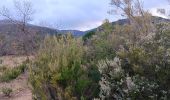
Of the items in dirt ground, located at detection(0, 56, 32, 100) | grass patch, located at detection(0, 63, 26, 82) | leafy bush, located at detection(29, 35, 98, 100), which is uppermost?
leafy bush, located at detection(29, 35, 98, 100)

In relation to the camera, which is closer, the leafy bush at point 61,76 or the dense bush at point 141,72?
the dense bush at point 141,72

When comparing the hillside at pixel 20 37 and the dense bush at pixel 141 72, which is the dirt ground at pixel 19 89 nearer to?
the hillside at pixel 20 37

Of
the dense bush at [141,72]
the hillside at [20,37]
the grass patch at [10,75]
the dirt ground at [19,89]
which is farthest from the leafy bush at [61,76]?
the grass patch at [10,75]

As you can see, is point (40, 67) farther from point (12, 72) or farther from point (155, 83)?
point (12, 72)

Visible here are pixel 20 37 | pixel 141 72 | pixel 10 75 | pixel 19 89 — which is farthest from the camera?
pixel 20 37

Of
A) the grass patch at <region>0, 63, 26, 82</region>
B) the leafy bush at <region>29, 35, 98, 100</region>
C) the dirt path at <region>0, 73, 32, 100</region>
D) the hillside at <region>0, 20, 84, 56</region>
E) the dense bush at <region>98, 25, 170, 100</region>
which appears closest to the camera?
the dense bush at <region>98, 25, 170, 100</region>

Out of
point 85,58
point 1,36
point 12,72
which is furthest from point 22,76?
point 1,36

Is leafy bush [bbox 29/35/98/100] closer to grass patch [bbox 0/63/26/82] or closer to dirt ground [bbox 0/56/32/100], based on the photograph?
dirt ground [bbox 0/56/32/100]

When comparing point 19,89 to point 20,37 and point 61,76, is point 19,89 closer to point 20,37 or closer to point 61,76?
point 61,76

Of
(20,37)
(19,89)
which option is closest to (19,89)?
(19,89)

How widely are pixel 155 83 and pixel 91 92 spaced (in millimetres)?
1723

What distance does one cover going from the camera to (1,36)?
129ft

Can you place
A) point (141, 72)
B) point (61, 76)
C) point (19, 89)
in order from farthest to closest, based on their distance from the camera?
point (19, 89) < point (61, 76) < point (141, 72)

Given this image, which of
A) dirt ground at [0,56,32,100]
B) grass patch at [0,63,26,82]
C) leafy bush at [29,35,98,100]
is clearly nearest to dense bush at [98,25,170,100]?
leafy bush at [29,35,98,100]
